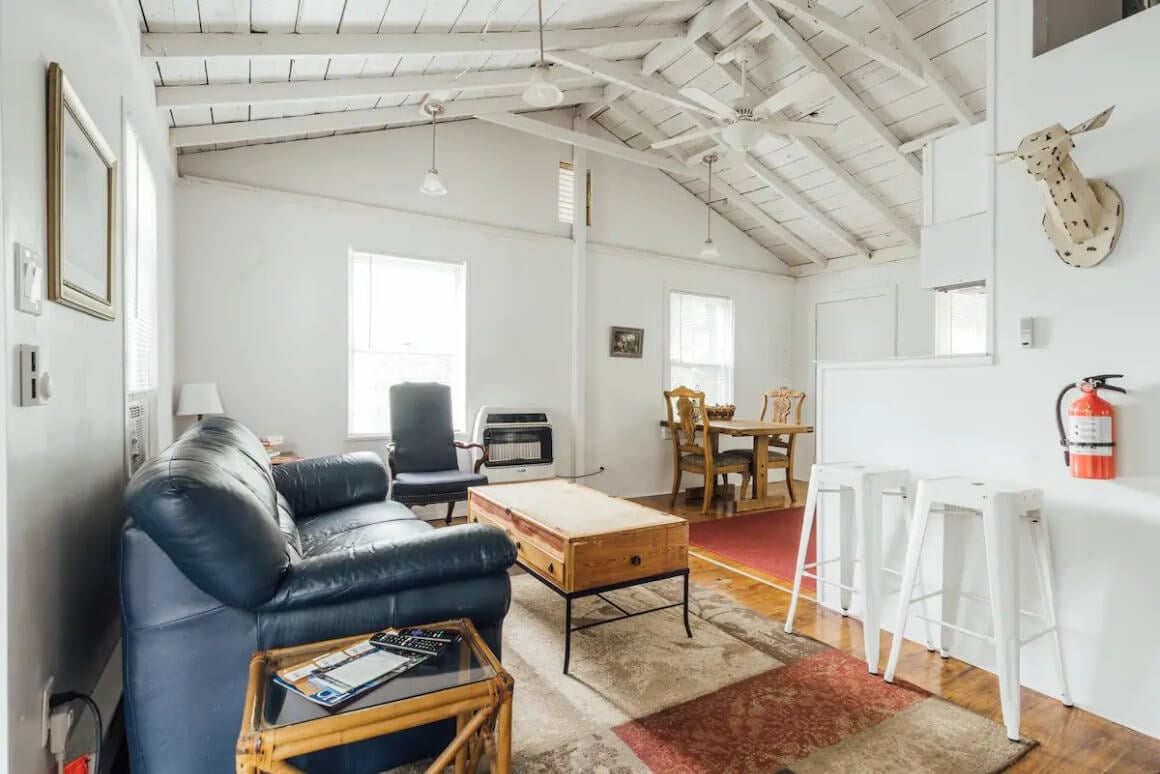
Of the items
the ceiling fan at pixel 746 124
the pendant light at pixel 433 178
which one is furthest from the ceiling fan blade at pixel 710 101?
the pendant light at pixel 433 178

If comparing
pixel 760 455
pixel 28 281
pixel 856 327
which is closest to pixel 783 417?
pixel 760 455

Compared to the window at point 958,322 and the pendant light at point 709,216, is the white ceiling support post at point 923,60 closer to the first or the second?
the pendant light at point 709,216

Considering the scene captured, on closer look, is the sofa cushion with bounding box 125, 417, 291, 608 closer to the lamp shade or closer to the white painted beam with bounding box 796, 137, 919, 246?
the lamp shade

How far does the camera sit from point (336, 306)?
4.30 m

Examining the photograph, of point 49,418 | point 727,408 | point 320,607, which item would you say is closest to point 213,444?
point 49,418

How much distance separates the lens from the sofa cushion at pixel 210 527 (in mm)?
1299

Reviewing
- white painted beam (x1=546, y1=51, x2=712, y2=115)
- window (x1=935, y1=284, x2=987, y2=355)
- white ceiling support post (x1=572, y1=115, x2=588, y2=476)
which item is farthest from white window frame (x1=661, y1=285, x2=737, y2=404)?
white painted beam (x1=546, y1=51, x2=712, y2=115)

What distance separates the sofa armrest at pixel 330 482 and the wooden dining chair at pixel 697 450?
2775mm

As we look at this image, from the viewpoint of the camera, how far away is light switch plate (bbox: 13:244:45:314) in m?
1.13

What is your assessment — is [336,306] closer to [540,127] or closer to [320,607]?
[540,127]

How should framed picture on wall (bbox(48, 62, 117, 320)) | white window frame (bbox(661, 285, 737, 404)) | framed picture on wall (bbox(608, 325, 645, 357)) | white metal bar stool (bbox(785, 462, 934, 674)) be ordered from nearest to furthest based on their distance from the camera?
framed picture on wall (bbox(48, 62, 117, 320)) → white metal bar stool (bbox(785, 462, 934, 674)) → framed picture on wall (bbox(608, 325, 645, 357)) → white window frame (bbox(661, 285, 737, 404))

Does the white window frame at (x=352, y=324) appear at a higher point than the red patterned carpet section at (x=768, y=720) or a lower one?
higher

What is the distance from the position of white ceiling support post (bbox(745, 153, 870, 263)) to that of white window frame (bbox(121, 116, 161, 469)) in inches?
173

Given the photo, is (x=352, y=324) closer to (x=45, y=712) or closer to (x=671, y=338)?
(x=671, y=338)
